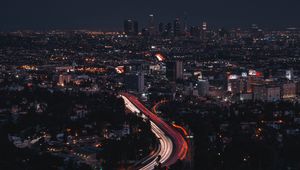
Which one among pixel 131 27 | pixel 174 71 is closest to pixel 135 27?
pixel 131 27

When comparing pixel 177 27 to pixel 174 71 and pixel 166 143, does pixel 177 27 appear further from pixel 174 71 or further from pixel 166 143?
pixel 166 143

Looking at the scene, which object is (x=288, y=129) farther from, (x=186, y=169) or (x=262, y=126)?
(x=186, y=169)

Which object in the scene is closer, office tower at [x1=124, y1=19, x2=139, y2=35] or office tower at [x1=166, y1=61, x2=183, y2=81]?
office tower at [x1=166, y1=61, x2=183, y2=81]

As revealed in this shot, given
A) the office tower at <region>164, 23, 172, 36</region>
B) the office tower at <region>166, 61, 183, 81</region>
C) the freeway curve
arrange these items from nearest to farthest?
1. the freeway curve
2. the office tower at <region>166, 61, 183, 81</region>
3. the office tower at <region>164, 23, 172, 36</region>

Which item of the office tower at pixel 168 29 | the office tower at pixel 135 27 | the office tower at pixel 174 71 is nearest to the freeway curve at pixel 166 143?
the office tower at pixel 174 71

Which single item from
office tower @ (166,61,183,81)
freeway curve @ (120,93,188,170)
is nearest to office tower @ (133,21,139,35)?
office tower @ (166,61,183,81)

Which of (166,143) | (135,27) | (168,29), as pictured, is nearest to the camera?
(166,143)

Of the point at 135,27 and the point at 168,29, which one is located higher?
the point at 135,27

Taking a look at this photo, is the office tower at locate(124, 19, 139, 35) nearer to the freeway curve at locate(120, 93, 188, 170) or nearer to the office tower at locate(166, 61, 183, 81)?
the office tower at locate(166, 61, 183, 81)

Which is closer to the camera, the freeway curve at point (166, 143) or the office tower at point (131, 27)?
the freeway curve at point (166, 143)

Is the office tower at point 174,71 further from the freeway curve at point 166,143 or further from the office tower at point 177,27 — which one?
the office tower at point 177,27
